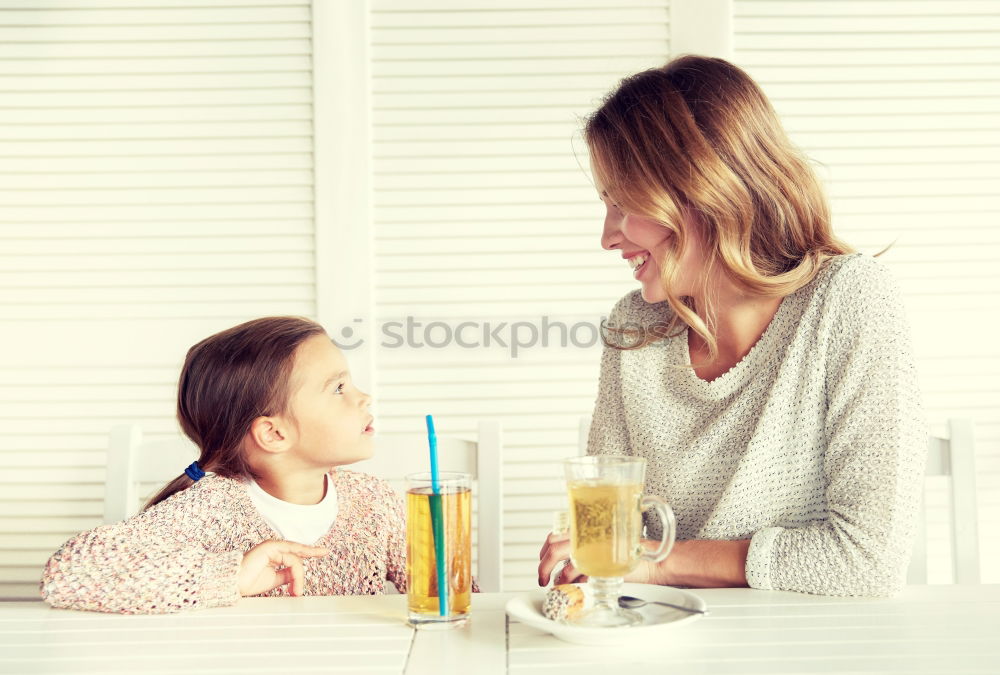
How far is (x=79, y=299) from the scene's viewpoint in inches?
89.8

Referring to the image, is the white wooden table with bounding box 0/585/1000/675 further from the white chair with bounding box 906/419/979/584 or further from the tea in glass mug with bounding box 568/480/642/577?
the white chair with bounding box 906/419/979/584

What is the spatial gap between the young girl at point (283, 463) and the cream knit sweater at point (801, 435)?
376 millimetres

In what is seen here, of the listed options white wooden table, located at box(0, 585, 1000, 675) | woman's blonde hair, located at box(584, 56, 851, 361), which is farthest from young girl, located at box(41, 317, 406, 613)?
woman's blonde hair, located at box(584, 56, 851, 361)

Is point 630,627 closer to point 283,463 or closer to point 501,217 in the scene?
point 283,463

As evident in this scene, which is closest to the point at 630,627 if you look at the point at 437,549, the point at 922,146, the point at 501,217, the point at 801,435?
the point at 437,549

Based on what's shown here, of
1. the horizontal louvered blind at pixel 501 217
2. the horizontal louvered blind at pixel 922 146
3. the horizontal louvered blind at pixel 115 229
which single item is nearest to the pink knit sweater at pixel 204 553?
the horizontal louvered blind at pixel 501 217

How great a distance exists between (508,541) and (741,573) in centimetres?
120

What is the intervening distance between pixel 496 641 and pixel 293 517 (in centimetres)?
64

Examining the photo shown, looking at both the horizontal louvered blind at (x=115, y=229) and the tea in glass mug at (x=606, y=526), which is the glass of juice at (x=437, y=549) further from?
the horizontal louvered blind at (x=115, y=229)

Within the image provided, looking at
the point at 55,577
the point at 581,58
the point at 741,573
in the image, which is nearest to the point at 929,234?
the point at 581,58

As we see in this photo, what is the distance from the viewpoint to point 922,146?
7.49ft

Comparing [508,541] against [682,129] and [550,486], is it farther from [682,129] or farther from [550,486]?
[682,129]

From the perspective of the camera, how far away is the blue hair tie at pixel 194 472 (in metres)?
1.39

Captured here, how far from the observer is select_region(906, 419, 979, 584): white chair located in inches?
52.6
